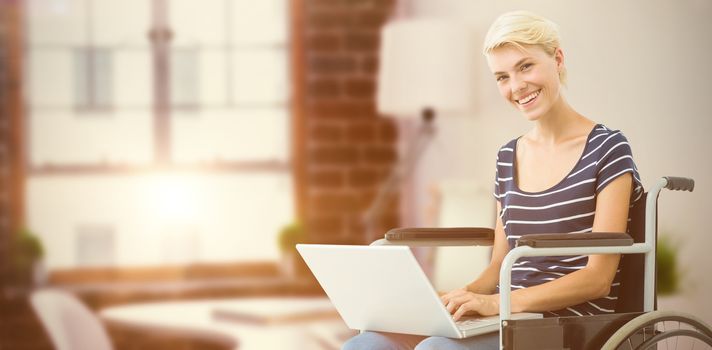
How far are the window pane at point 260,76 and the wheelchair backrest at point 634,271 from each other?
3.25 metres

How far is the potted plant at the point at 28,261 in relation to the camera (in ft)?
14.5

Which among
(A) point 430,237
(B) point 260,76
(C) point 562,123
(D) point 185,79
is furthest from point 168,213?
(C) point 562,123

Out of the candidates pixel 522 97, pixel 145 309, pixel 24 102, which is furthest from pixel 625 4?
pixel 24 102

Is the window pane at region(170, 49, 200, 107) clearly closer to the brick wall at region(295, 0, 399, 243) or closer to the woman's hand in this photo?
the brick wall at region(295, 0, 399, 243)

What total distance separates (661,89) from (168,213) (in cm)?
281

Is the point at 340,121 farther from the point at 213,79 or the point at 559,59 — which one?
the point at 559,59

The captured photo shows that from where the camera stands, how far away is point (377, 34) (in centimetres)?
497

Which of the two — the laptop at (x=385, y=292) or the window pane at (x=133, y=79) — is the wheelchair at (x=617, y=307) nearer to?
the laptop at (x=385, y=292)

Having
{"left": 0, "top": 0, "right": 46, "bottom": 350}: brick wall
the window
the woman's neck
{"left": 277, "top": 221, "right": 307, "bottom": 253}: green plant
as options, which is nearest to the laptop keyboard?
the woman's neck

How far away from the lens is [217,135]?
190 inches

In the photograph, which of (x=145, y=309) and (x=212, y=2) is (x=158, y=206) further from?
(x=145, y=309)

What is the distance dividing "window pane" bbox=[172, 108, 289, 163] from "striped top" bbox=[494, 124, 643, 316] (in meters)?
3.10

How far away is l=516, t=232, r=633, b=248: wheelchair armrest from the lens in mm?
1568

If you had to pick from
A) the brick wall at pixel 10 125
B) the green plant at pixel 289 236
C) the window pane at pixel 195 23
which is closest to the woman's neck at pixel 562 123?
the green plant at pixel 289 236
